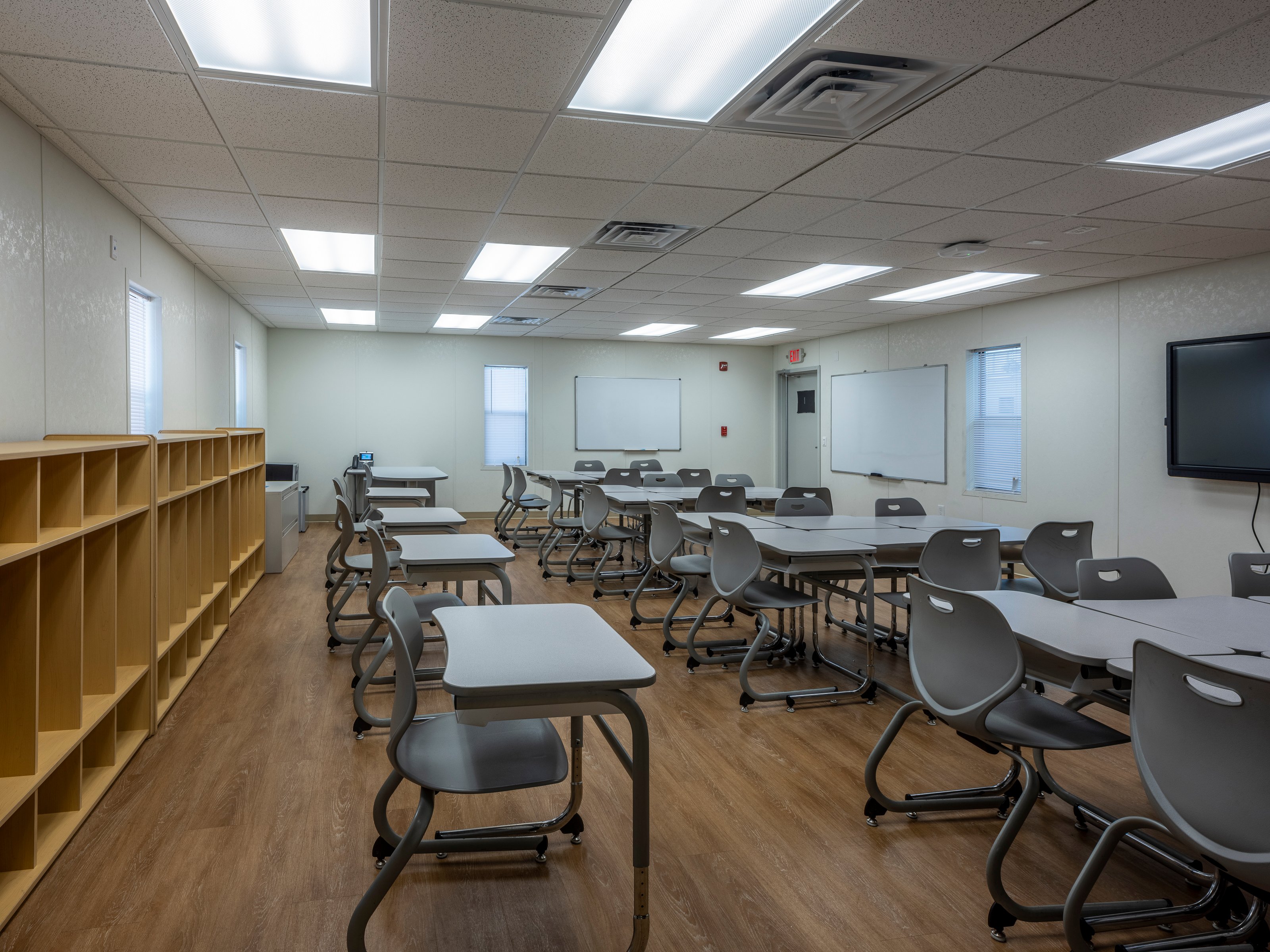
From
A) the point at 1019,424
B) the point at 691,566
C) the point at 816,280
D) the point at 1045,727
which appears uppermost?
the point at 816,280

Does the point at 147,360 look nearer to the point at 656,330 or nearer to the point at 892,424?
the point at 656,330

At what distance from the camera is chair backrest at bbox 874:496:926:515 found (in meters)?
5.36

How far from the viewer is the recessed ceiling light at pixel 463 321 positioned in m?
8.79

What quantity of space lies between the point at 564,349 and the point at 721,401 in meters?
2.55

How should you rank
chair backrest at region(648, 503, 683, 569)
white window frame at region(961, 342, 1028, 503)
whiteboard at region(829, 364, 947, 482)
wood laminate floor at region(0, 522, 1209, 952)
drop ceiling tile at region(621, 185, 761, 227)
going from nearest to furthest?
wood laminate floor at region(0, 522, 1209, 952) < drop ceiling tile at region(621, 185, 761, 227) < chair backrest at region(648, 503, 683, 569) < white window frame at region(961, 342, 1028, 503) < whiteboard at region(829, 364, 947, 482)

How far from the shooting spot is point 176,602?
391cm

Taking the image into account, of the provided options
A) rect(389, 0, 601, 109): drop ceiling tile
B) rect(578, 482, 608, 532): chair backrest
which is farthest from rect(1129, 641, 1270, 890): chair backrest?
rect(578, 482, 608, 532): chair backrest

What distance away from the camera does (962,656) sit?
2.26 m

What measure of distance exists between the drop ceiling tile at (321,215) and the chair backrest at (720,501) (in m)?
2.91

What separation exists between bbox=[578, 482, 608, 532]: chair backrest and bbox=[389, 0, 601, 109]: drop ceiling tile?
12.1ft

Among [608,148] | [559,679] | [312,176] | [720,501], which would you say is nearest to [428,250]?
[312,176]

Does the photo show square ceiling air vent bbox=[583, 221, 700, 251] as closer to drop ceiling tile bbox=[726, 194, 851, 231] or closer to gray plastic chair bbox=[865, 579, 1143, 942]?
drop ceiling tile bbox=[726, 194, 851, 231]

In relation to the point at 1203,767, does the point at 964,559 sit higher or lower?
higher

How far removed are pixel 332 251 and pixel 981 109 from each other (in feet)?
14.7
